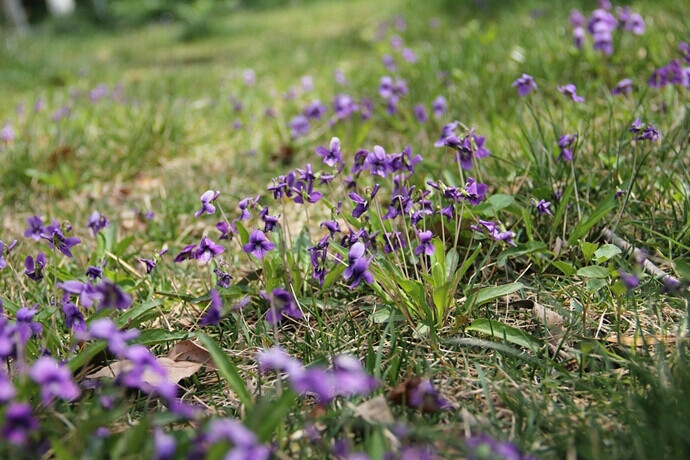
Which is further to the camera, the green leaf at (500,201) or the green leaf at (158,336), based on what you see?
the green leaf at (500,201)

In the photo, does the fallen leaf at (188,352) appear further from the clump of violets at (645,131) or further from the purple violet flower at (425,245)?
the clump of violets at (645,131)

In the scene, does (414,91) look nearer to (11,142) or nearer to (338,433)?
(11,142)


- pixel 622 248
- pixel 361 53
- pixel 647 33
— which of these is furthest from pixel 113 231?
pixel 361 53

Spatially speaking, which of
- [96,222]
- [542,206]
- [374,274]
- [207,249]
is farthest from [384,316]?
[96,222]

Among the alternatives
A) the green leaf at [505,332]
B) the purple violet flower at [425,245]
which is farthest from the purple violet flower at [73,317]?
the green leaf at [505,332]

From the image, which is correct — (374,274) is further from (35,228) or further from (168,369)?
(35,228)

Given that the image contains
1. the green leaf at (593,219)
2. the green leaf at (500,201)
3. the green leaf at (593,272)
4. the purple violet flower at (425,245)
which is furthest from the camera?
the green leaf at (500,201)

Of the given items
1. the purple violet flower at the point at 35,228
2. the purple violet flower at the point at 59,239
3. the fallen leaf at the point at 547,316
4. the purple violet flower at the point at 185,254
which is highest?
the purple violet flower at the point at 59,239

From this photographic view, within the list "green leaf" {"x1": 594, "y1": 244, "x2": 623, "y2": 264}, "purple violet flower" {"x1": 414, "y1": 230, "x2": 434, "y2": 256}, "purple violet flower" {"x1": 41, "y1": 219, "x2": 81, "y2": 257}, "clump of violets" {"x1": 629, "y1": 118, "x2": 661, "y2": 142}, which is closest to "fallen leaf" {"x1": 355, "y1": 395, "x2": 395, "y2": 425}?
"purple violet flower" {"x1": 414, "y1": 230, "x2": 434, "y2": 256}
